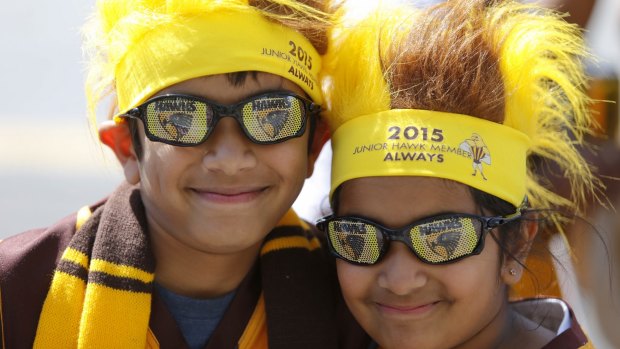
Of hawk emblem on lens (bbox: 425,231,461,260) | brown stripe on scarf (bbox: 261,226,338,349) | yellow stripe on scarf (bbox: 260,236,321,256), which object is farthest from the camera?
yellow stripe on scarf (bbox: 260,236,321,256)

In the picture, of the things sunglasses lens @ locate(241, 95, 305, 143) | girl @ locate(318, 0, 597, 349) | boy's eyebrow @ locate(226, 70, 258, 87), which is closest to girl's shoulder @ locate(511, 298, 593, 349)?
Result: girl @ locate(318, 0, 597, 349)

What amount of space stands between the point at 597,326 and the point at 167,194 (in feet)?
7.56

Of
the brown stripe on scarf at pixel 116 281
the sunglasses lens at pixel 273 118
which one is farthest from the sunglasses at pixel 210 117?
the brown stripe on scarf at pixel 116 281

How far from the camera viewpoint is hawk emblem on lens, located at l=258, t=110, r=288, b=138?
2373 mm

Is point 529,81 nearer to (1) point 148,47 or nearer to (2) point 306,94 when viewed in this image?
(2) point 306,94

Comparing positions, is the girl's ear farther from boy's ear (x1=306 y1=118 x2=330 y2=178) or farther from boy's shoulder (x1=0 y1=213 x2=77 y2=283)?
boy's shoulder (x1=0 y1=213 x2=77 y2=283)

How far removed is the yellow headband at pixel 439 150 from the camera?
228cm

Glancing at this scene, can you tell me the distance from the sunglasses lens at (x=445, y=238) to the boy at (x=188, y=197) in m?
0.44

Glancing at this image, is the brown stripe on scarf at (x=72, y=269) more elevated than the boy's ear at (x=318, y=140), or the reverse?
the boy's ear at (x=318, y=140)

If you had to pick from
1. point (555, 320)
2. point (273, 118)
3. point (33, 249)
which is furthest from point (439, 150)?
point (33, 249)

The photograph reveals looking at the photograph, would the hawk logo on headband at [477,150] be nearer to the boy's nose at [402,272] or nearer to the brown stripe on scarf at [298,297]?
the boy's nose at [402,272]

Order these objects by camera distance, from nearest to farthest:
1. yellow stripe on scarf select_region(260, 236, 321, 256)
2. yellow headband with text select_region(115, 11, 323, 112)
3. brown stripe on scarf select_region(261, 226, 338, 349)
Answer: yellow headband with text select_region(115, 11, 323, 112)
brown stripe on scarf select_region(261, 226, 338, 349)
yellow stripe on scarf select_region(260, 236, 321, 256)

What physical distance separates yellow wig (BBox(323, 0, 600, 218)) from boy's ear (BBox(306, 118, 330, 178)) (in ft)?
0.28

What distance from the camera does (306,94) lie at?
253 cm
